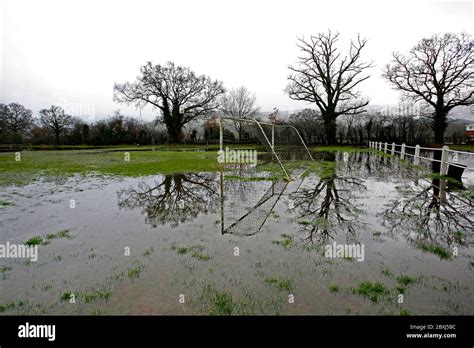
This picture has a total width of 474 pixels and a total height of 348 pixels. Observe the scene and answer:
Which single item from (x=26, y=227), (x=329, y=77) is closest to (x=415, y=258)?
(x=26, y=227)

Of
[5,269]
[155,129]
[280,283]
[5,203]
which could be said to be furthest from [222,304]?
[155,129]

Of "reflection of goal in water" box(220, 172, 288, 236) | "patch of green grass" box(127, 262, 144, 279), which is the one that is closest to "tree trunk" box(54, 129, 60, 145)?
"reflection of goal in water" box(220, 172, 288, 236)

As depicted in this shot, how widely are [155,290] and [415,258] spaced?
324cm

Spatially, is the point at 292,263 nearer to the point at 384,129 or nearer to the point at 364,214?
the point at 364,214

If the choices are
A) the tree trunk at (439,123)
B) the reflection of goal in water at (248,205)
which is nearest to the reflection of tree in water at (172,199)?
the reflection of goal in water at (248,205)

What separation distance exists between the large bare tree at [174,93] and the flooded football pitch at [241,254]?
39495 mm

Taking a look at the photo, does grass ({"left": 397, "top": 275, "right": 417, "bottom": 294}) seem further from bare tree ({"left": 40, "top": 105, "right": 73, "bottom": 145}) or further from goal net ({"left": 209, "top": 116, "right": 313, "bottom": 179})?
bare tree ({"left": 40, "top": 105, "right": 73, "bottom": 145})

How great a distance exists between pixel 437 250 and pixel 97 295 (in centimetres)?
431

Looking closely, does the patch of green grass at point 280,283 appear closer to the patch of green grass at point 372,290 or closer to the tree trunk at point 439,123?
the patch of green grass at point 372,290

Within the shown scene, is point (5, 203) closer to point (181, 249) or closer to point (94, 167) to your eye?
point (181, 249)

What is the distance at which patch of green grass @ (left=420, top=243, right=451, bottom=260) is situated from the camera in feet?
11.7

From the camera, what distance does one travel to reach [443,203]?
6.21 metres

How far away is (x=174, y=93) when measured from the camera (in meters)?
44.9
